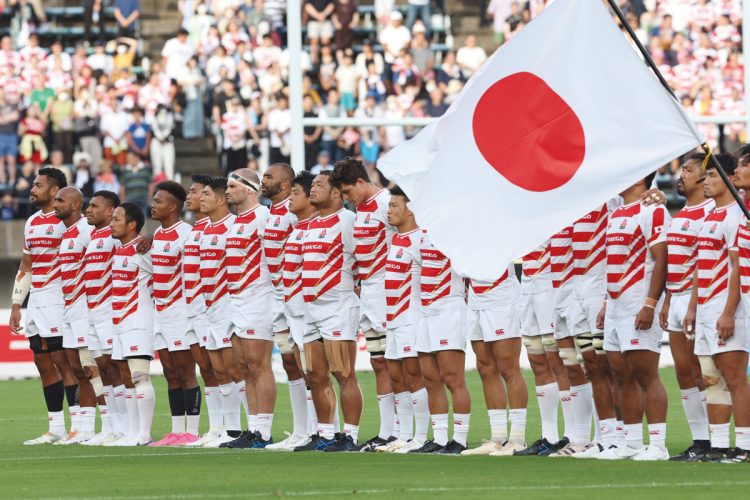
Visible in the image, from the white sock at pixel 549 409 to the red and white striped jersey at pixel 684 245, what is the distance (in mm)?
1407

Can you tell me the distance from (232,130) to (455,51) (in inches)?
184

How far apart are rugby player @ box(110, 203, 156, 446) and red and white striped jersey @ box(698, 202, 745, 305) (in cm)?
553

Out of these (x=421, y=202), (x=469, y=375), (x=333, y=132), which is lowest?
(x=469, y=375)

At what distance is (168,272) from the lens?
15.2 meters

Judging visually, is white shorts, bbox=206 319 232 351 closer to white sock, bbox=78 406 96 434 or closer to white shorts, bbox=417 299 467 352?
white sock, bbox=78 406 96 434

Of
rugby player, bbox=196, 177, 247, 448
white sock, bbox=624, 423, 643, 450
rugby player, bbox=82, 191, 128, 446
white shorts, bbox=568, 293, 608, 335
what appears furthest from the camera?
rugby player, bbox=82, 191, 128, 446

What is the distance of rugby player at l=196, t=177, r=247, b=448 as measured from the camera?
14.8 metres

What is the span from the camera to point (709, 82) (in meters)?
28.5

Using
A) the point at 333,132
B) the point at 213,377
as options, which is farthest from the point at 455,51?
the point at 213,377

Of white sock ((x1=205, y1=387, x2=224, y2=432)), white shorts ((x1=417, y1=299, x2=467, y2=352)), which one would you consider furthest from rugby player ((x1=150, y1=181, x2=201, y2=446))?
white shorts ((x1=417, y1=299, x2=467, y2=352))

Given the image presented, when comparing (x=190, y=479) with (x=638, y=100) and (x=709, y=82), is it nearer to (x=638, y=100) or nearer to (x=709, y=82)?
(x=638, y=100)

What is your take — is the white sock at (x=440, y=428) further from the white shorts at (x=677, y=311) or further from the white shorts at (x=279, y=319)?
the white shorts at (x=677, y=311)

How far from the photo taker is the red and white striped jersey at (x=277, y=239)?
48.4ft

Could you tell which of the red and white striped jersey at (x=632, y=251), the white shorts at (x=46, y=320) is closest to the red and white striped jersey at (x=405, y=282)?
the red and white striped jersey at (x=632, y=251)
